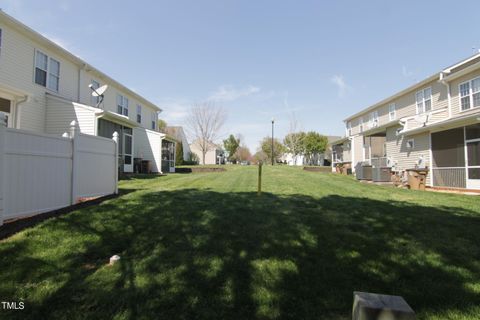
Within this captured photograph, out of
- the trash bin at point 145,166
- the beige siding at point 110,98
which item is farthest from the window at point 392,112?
the beige siding at point 110,98

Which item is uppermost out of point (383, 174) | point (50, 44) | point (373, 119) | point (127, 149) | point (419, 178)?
point (50, 44)

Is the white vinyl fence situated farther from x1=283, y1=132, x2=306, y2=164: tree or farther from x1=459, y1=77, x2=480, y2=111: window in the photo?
x1=283, y1=132, x2=306, y2=164: tree

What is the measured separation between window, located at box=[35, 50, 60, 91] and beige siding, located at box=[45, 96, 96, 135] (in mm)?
767

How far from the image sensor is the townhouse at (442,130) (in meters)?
12.3

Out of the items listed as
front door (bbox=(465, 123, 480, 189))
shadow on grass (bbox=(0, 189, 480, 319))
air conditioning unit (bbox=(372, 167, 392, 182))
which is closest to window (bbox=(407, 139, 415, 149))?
air conditioning unit (bbox=(372, 167, 392, 182))

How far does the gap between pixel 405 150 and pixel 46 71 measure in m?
19.6

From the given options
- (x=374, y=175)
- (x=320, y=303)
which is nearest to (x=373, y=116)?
(x=374, y=175)

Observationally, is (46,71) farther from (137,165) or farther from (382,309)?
(382,309)

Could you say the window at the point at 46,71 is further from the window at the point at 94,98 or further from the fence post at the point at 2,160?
the fence post at the point at 2,160

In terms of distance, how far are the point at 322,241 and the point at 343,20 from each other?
490 inches

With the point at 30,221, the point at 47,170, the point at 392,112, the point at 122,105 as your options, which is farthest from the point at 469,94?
the point at 122,105

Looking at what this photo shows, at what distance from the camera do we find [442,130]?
13711mm

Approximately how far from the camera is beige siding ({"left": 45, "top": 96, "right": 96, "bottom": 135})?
1226 cm

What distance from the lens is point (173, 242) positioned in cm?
388
